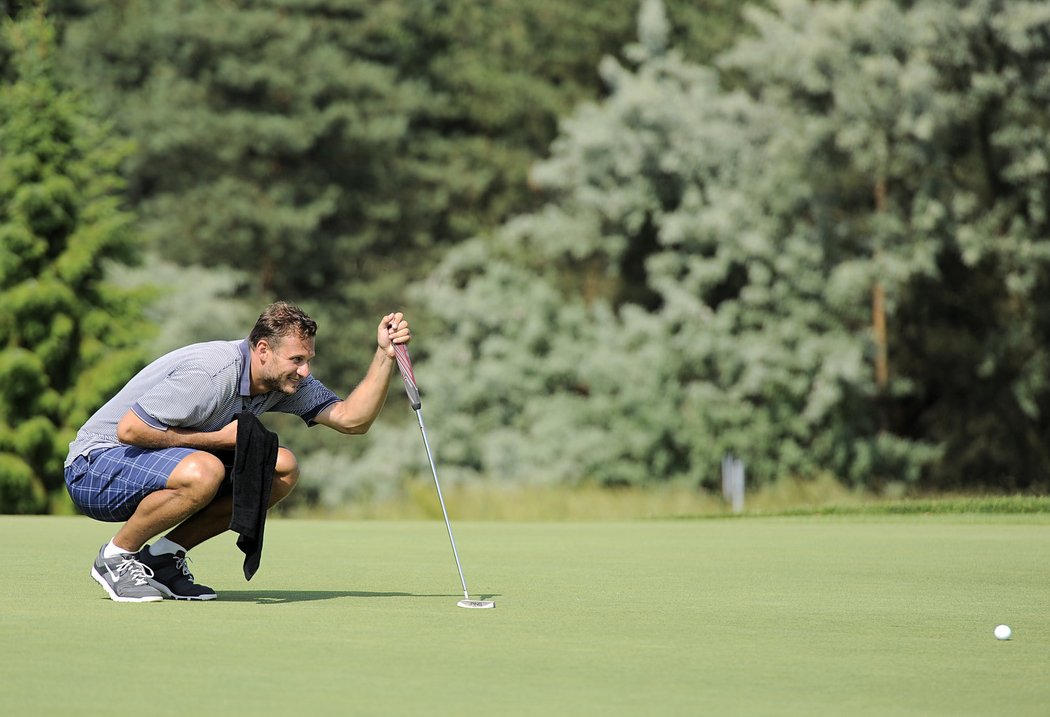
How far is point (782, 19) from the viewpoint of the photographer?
2841cm

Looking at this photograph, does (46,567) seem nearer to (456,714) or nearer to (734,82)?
(456,714)

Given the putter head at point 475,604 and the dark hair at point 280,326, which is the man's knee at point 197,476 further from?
the putter head at point 475,604

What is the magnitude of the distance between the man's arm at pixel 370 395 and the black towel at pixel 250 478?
447 millimetres

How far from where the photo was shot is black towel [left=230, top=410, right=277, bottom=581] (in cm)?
665

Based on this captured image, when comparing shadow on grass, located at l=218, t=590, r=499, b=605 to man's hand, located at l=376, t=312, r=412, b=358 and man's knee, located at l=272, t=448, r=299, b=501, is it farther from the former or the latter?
man's hand, located at l=376, t=312, r=412, b=358

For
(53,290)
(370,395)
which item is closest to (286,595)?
(370,395)

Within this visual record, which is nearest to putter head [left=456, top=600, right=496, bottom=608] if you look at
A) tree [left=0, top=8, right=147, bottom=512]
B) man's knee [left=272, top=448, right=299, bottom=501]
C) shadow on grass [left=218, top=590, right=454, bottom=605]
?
shadow on grass [left=218, top=590, right=454, bottom=605]

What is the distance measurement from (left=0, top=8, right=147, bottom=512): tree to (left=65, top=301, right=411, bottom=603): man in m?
17.4

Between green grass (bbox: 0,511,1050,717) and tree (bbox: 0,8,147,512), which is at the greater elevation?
tree (bbox: 0,8,147,512)

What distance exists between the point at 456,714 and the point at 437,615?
2153 mm

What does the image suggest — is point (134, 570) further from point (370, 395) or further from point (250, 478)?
point (370, 395)

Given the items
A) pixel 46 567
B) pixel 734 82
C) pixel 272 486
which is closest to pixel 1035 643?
pixel 272 486

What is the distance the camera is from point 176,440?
6656mm

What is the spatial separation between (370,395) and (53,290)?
18501mm
